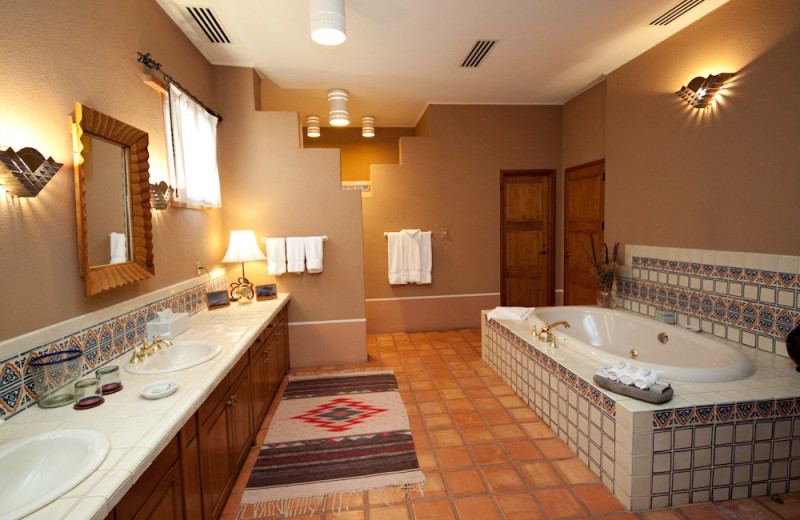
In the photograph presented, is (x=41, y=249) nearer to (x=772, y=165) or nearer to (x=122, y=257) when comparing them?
(x=122, y=257)

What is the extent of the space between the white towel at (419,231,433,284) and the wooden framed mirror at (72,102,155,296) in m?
3.15

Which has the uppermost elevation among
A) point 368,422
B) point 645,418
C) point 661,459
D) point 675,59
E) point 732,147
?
point 675,59

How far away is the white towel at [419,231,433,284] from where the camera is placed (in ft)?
16.1

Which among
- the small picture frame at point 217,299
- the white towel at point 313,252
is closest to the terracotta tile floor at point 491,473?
the small picture frame at point 217,299

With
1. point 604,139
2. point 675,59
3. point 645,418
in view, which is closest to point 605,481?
point 645,418

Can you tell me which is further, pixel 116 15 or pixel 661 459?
pixel 116 15

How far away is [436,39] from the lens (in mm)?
3145

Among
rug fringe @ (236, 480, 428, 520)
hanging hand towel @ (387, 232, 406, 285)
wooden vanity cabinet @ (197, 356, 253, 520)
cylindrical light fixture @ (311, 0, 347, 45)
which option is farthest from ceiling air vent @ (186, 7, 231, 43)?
rug fringe @ (236, 480, 428, 520)

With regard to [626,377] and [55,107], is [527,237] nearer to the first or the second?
[626,377]

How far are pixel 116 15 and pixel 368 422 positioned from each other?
110 inches

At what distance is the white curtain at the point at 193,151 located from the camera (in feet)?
8.54

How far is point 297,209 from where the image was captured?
12.5ft

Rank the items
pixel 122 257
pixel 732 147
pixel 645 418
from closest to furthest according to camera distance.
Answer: pixel 645 418 < pixel 122 257 < pixel 732 147

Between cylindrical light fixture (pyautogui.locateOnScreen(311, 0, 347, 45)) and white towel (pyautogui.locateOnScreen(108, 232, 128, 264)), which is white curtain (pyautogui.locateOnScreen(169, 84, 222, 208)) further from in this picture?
Result: cylindrical light fixture (pyautogui.locateOnScreen(311, 0, 347, 45))
